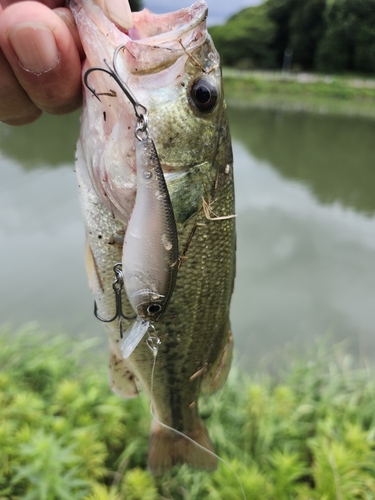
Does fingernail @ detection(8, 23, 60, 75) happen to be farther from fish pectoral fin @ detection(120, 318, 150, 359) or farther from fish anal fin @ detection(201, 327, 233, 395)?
fish anal fin @ detection(201, 327, 233, 395)

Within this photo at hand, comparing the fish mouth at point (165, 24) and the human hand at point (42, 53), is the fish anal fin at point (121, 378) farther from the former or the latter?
the fish mouth at point (165, 24)

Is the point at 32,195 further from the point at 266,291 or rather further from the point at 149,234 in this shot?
the point at 149,234

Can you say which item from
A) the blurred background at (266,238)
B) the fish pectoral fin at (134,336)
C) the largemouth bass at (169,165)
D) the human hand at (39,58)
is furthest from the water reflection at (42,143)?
the fish pectoral fin at (134,336)

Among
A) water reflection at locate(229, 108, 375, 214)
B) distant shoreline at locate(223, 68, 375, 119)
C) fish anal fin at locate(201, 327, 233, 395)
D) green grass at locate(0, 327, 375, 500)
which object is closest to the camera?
fish anal fin at locate(201, 327, 233, 395)

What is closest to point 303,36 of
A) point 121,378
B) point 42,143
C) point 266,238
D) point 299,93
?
point 299,93

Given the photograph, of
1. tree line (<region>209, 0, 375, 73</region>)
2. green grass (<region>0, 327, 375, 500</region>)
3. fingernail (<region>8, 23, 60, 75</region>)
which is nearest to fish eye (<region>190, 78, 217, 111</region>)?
fingernail (<region>8, 23, 60, 75</region>)

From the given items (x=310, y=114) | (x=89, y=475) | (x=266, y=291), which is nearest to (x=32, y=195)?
(x=266, y=291)
